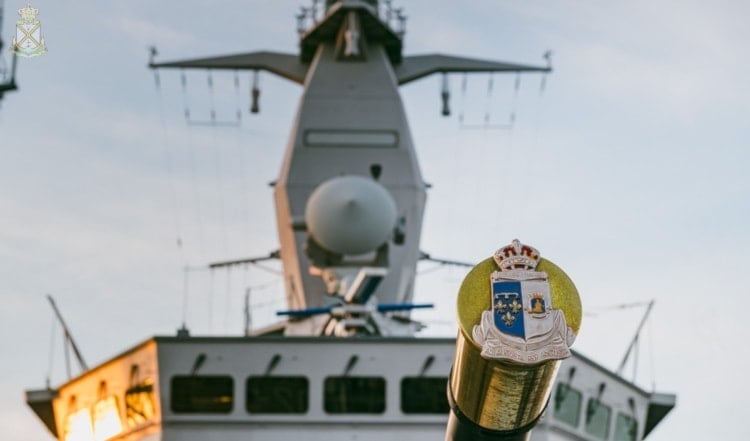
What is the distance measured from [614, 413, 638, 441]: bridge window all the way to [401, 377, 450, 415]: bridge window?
372 cm

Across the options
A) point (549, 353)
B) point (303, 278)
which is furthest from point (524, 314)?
point (303, 278)

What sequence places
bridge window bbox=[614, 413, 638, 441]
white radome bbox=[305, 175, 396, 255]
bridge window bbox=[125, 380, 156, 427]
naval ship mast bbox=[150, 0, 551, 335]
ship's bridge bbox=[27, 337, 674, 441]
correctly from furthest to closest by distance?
naval ship mast bbox=[150, 0, 551, 335]
white radome bbox=[305, 175, 396, 255]
bridge window bbox=[614, 413, 638, 441]
bridge window bbox=[125, 380, 156, 427]
ship's bridge bbox=[27, 337, 674, 441]

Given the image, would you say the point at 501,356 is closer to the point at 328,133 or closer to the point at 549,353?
the point at 549,353

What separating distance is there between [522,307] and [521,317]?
4 cm

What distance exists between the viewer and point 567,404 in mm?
24766

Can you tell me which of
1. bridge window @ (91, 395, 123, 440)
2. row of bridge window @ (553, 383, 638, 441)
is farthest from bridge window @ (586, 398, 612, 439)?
bridge window @ (91, 395, 123, 440)

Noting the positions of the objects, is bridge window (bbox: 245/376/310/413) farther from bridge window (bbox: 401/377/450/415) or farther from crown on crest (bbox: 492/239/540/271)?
crown on crest (bbox: 492/239/540/271)

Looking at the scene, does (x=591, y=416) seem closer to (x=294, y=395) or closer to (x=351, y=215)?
(x=294, y=395)

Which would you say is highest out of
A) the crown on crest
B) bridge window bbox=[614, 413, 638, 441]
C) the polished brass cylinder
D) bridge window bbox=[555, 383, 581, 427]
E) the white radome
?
the crown on crest

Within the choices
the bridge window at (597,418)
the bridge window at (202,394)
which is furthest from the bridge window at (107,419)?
the bridge window at (597,418)

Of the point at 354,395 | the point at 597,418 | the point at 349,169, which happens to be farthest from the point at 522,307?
the point at 349,169

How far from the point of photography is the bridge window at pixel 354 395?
79.4 feet

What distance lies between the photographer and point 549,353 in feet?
13.0

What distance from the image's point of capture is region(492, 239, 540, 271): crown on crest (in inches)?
166
